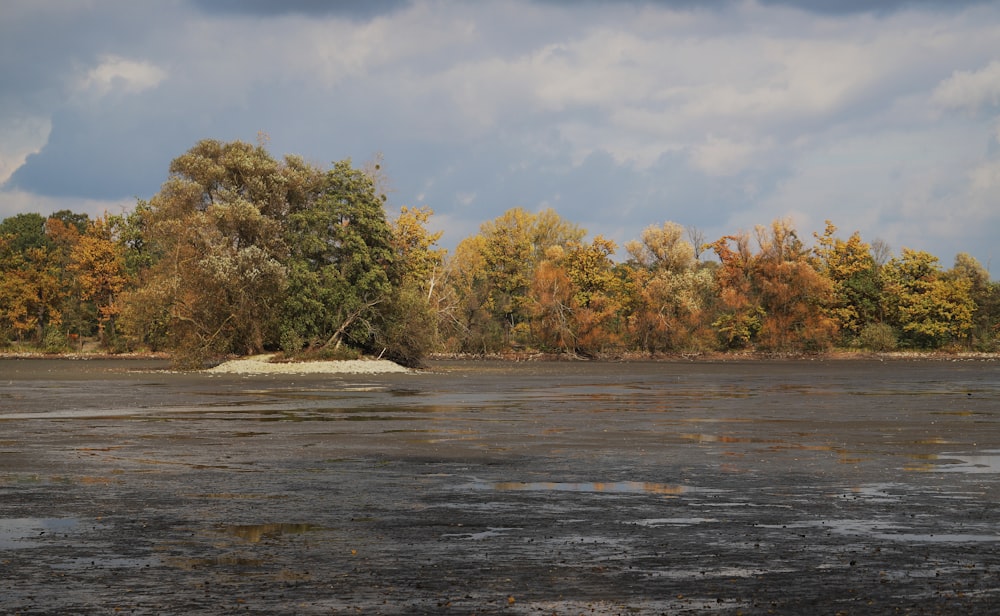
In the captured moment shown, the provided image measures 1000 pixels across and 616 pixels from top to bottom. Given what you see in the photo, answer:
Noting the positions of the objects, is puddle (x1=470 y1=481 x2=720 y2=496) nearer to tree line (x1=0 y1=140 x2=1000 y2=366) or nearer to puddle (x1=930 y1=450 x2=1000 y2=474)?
puddle (x1=930 y1=450 x2=1000 y2=474)

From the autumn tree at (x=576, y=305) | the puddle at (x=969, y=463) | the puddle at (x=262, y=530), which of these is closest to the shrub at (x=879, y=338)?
the autumn tree at (x=576, y=305)

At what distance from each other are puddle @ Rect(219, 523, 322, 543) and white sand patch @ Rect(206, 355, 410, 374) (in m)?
60.6

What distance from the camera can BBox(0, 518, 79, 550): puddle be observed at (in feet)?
38.9

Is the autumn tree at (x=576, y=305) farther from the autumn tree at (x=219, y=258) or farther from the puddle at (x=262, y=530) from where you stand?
the puddle at (x=262, y=530)

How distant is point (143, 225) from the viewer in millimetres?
111438

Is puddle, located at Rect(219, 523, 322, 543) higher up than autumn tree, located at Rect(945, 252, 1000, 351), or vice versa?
autumn tree, located at Rect(945, 252, 1000, 351)

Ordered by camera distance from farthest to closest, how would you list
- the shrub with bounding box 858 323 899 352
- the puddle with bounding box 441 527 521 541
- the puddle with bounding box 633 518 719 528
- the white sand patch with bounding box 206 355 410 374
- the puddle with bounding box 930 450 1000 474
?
1. the shrub with bounding box 858 323 899 352
2. the white sand patch with bounding box 206 355 410 374
3. the puddle with bounding box 930 450 1000 474
4. the puddle with bounding box 633 518 719 528
5. the puddle with bounding box 441 527 521 541

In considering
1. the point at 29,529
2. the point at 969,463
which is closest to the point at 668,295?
Result: the point at 969,463

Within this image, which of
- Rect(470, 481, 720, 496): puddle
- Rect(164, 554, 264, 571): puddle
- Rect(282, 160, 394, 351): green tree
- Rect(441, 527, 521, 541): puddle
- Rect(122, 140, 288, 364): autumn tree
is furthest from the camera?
Rect(282, 160, 394, 351): green tree

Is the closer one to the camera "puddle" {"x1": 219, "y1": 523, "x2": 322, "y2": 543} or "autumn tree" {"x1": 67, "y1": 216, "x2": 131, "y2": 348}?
"puddle" {"x1": 219, "y1": 523, "x2": 322, "y2": 543}

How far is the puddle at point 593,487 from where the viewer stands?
1608cm

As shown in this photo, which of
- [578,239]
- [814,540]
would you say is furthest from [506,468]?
[578,239]

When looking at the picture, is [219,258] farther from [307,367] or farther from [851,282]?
[851,282]

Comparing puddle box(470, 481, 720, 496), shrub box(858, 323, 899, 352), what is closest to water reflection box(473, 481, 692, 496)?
puddle box(470, 481, 720, 496)
